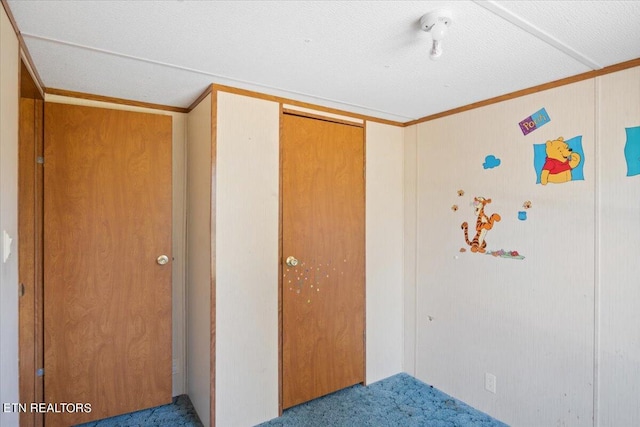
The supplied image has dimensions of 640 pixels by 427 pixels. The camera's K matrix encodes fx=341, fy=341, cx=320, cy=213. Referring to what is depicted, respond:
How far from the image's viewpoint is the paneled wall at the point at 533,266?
174cm

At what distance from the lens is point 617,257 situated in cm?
174

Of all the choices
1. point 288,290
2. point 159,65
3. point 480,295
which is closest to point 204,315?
point 288,290

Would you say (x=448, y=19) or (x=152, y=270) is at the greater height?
(x=448, y=19)

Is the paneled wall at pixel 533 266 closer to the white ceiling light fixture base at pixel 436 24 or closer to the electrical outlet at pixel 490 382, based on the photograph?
the electrical outlet at pixel 490 382

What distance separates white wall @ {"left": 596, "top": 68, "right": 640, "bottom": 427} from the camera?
168cm

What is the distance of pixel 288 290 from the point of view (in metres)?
2.33

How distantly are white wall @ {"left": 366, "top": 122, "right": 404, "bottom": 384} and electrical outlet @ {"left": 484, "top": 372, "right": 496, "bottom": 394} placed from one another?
0.74 m

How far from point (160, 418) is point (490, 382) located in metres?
2.20

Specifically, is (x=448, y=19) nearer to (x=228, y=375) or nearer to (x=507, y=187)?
(x=507, y=187)

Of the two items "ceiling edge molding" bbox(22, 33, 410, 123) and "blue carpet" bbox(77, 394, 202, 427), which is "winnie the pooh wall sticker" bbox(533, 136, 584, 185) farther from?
"blue carpet" bbox(77, 394, 202, 427)

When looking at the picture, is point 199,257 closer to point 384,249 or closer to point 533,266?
point 384,249

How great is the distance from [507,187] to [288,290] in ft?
5.21

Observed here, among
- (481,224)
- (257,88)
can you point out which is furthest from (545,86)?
(257,88)

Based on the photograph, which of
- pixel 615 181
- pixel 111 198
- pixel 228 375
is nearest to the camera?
pixel 615 181
